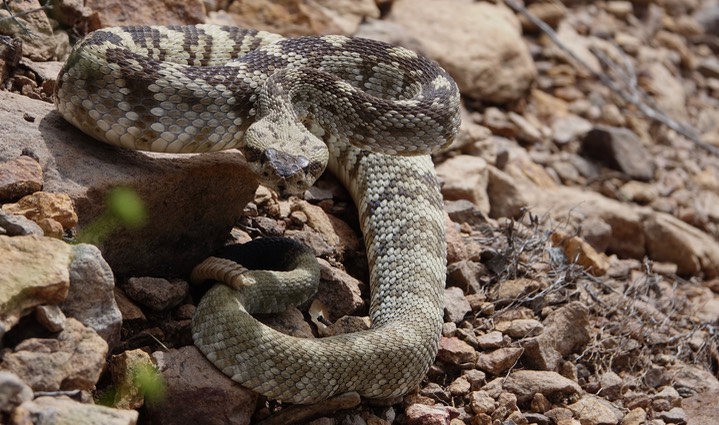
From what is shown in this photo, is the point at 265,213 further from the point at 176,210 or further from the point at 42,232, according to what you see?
the point at 42,232

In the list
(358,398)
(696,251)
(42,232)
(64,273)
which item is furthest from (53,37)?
(696,251)

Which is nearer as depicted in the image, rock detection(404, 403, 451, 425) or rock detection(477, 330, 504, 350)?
rock detection(404, 403, 451, 425)

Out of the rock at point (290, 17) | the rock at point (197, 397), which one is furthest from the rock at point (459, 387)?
the rock at point (290, 17)

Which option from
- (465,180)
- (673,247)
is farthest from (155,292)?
(673,247)

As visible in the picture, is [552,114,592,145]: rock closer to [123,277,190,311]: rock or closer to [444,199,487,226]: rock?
[444,199,487,226]: rock

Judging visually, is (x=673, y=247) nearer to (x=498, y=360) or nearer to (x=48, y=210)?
(x=498, y=360)

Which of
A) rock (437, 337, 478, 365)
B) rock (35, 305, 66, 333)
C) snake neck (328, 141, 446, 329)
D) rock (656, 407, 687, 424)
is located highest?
rock (35, 305, 66, 333)

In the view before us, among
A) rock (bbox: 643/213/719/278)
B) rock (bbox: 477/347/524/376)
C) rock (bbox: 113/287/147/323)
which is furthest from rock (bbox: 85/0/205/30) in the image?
rock (bbox: 643/213/719/278)
